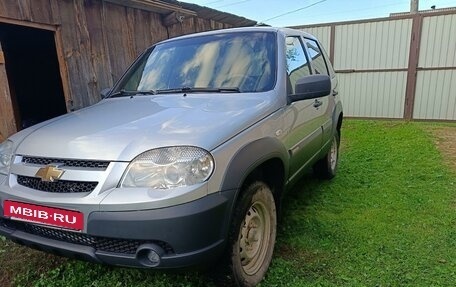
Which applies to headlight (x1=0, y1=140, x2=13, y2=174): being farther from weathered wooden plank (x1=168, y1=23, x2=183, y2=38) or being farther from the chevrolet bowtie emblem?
weathered wooden plank (x1=168, y1=23, x2=183, y2=38)

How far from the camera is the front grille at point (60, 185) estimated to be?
1.82 metres

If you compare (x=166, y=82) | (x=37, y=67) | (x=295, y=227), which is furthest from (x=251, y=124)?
(x=37, y=67)

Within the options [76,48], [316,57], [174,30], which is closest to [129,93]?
[316,57]

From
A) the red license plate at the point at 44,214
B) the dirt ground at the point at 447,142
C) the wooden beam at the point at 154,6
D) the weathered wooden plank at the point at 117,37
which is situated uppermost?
the wooden beam at the point at 154,6

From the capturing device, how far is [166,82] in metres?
2.99

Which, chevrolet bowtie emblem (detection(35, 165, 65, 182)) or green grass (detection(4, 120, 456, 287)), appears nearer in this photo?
chevrolet bowtie emblem (detection(35, 165, 65, 182))

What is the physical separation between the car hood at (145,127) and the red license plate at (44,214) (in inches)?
11.6

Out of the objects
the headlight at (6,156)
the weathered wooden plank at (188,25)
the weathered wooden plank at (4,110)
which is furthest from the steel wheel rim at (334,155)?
the weathered wooden plank at (188,25)

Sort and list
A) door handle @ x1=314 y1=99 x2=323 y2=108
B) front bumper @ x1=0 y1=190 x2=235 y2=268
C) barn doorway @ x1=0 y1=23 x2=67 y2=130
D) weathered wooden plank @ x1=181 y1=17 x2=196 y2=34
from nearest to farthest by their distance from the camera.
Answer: front bumper @ x1=0 y1=190 x2=235 y2=268 < door handle @ x1=314 y1=99 x2=323 y2=108 < barn doorway @ x1=0 y1=23 x2=67 y2=130 < weathered wooden plank @ x1=181 y1=17 x2=196 y2=34

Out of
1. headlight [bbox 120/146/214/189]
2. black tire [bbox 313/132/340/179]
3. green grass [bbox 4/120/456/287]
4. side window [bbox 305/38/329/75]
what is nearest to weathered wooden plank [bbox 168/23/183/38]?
side window [bbox 305/38/329/75]

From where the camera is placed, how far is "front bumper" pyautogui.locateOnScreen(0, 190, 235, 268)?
5.53 ft

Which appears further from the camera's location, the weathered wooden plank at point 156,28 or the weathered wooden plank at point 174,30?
the weathered wooden plank at point 174,30

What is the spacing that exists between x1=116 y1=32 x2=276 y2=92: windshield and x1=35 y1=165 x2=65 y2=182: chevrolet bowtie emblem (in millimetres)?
1256

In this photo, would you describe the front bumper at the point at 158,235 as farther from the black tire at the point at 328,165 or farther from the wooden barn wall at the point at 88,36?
the wooden barn wall at the point at 88,36
